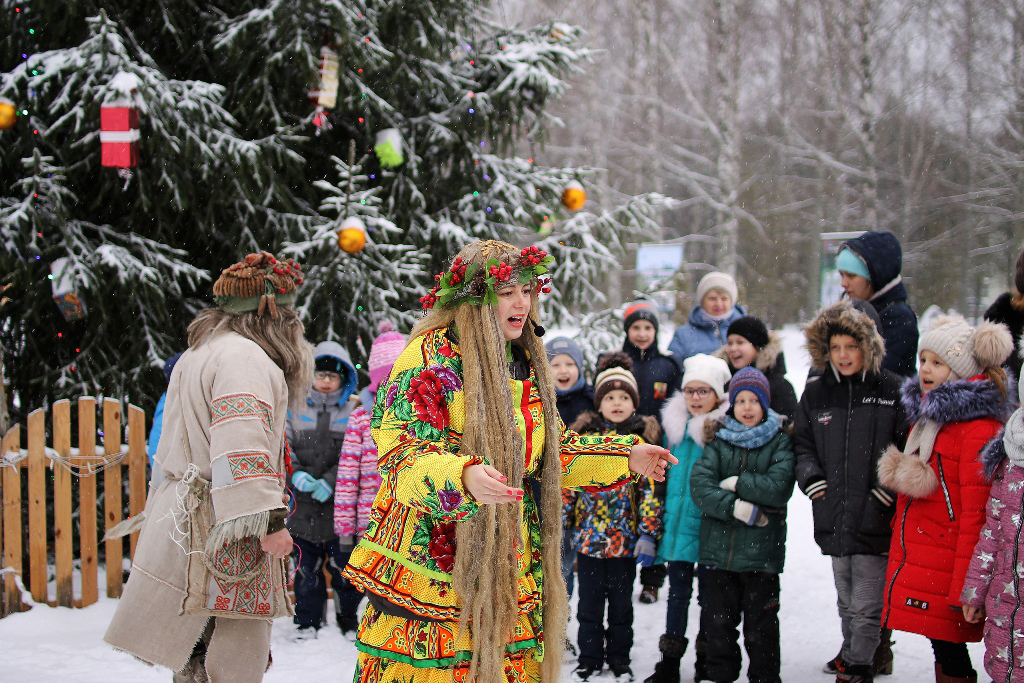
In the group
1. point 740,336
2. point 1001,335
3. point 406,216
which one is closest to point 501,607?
point 1001,335

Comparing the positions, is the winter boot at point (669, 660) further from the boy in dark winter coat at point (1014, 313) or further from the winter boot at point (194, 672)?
the winter boot at point (194, 672)

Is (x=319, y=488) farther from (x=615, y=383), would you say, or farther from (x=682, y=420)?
(x=682, y=420)

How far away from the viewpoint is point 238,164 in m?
6.09

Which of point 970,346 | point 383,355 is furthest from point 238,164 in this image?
point 970,346

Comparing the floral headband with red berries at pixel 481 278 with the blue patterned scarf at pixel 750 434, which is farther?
the blue patterned scarf at pixel 750 434

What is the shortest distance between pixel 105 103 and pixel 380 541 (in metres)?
4.20

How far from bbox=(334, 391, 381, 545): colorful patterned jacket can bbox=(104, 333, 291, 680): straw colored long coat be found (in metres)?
1.93

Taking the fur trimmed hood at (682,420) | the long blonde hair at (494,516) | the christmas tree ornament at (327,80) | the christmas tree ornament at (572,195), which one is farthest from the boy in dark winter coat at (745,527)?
the christmas tree ornament at (327,80)

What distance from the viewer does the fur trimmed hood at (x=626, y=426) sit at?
5.19 meters

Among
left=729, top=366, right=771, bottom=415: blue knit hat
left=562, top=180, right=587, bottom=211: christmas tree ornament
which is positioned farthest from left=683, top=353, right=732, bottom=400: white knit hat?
left=562, top=180, right=587, bottom=211: christmas tree ornament

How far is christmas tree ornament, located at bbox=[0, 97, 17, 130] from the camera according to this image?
5.60m

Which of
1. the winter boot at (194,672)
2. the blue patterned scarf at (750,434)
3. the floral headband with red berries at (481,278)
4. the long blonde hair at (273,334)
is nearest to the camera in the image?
the floral headband with red berries at (481,278)

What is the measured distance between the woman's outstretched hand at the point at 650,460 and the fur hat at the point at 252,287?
1.64 metres

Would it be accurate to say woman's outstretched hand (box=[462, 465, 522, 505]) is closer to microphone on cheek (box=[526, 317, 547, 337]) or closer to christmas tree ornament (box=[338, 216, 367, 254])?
microphone on cheek (box=[526, 317, 547, 337])
